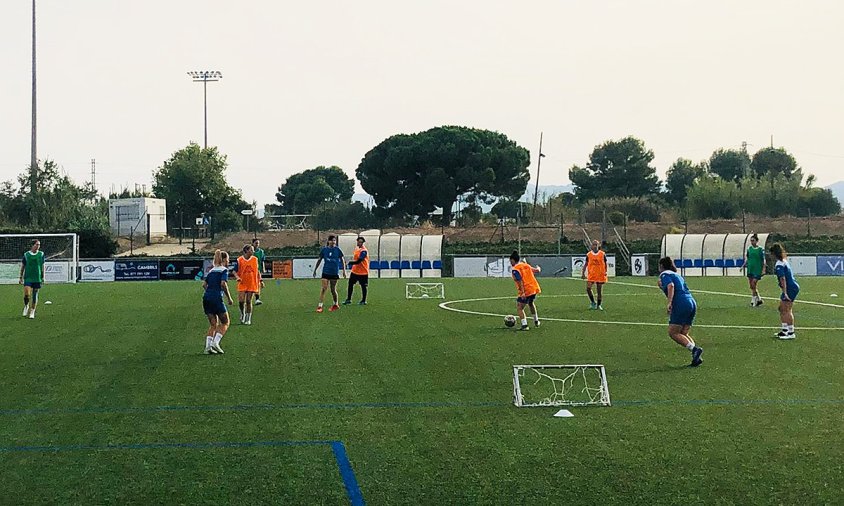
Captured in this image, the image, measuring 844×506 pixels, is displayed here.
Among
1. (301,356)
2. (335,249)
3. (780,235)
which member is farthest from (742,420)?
(780,235)

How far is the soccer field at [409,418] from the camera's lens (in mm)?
7352

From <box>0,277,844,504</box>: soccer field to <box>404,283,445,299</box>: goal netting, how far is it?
10.3m

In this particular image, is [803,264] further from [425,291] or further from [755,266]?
[755,266]

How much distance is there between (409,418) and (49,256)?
44.8 metres

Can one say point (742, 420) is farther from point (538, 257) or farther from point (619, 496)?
point (538, 257)

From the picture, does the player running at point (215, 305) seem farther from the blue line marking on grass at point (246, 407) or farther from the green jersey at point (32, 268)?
the green jersey at point (32, 268)

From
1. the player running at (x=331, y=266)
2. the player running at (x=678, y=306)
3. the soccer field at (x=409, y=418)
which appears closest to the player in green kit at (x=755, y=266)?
the soccer field at (x=409, y=418)

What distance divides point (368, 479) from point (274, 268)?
4169 cm

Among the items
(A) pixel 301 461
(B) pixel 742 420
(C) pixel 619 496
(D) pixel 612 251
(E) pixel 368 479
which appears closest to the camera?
(C) pixel 619 496

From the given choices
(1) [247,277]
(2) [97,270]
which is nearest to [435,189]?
(2) [97,270]

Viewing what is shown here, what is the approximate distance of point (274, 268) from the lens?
160ft

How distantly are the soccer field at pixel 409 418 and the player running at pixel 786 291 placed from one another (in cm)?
59

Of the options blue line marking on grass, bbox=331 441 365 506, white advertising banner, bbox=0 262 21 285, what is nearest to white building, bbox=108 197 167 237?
white advertising banner, bbox=0 262 21 285

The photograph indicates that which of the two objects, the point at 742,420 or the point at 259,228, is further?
the point at 259,228
